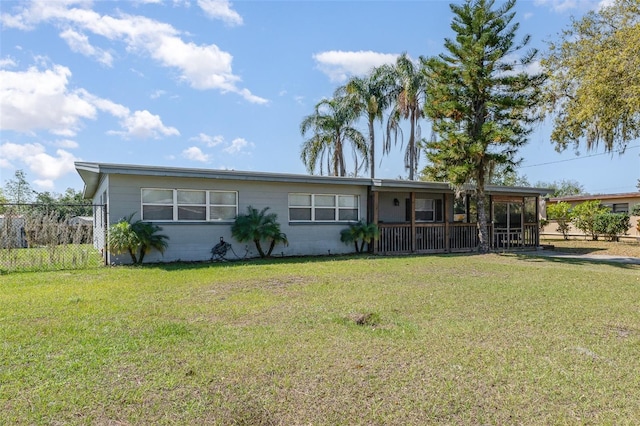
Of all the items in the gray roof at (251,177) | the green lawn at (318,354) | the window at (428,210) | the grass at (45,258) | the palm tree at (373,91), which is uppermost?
the palm tree at (373,91)

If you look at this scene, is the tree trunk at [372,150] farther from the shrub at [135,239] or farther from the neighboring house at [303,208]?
the shrub at [135,239]

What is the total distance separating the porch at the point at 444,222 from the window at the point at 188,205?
17.2ft

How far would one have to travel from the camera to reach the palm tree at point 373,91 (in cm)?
2159

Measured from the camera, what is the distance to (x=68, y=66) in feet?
40.4

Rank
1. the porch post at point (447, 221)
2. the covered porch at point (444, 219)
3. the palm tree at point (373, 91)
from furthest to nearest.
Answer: the palm tree at point (373, 91) → the porch post at point (447, 221) → the covered porch at point (444, 219)

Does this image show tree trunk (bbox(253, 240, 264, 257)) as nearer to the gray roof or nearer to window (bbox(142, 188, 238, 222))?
window (bbox(142, 188, 238, 222))

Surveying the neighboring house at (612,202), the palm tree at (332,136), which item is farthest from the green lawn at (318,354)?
the neighboring house at (612,202)

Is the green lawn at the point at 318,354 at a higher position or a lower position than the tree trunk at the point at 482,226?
lower

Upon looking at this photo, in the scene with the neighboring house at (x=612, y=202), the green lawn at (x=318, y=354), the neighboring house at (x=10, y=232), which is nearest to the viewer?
the green lawn at (x=318, y=354)

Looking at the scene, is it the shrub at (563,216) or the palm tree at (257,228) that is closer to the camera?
the palm tree at (257,228)

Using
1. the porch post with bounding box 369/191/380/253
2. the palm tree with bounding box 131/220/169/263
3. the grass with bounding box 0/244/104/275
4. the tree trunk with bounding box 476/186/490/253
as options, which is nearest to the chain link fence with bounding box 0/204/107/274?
the grass with bounding box 0/244/104/275

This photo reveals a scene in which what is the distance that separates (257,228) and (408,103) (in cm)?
1234

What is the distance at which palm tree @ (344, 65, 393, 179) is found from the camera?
70.8 feet

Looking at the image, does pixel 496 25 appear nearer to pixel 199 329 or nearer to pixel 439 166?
pixel 439 166
